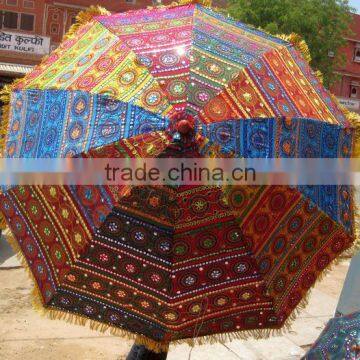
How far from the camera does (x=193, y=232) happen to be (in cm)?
184

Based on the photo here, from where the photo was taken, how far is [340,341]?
217 centimetres

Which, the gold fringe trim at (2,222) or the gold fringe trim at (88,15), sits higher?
the gold fringe trim at (88,15)

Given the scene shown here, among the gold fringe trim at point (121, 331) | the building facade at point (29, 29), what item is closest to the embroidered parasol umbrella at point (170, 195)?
the gold fringe trim at point (121, 331)

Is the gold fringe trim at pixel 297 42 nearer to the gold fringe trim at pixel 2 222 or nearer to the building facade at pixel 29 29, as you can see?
the gold fringe trim at pixel 2 222

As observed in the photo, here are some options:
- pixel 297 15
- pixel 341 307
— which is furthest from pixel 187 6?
pixel 297 15

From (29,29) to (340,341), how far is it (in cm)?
1847

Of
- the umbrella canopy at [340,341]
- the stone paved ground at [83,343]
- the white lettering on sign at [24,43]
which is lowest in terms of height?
the stone paved ground at [83,343]

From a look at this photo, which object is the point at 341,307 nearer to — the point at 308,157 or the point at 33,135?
the point at 308,157

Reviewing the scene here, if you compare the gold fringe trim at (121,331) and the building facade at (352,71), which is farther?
the building facade at (352,71)

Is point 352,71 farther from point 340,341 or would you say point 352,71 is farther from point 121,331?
point 121,331

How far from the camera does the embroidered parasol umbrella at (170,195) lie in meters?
1.80

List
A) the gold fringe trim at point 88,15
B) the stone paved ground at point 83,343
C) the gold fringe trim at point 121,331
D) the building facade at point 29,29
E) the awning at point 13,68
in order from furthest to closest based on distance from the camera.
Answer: the building facade at point 29,29
the awning at point 13,68
the stone paved ground at point 83,343
the gold fringe trim at point 88,15
the gold fringe trim at point 121,331

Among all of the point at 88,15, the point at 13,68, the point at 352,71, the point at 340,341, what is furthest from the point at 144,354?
the point at 352,71

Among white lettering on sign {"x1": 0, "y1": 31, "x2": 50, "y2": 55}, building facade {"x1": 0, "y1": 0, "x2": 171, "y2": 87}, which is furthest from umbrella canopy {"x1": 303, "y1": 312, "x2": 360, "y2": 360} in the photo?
white lettering on sign {"x1": 0, "y1": 31, "x2": 50, "y2": 55}
